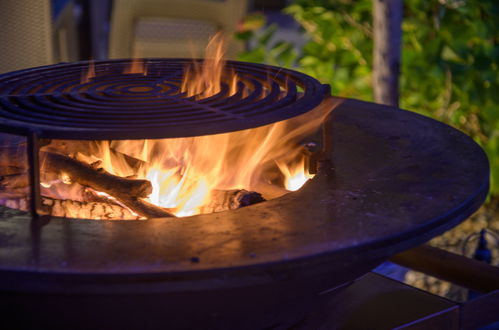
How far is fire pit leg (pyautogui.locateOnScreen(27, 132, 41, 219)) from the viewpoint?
4.10 ft

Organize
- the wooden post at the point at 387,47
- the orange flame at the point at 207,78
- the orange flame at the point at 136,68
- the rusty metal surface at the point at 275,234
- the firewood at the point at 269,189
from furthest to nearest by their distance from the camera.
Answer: the wooden post at the point at 387,47
the orange flame at the point at 136,68
the orange flame at the point at 207,78
the firewood at the point at 269,189
the rusty metal surface at the point at 275,234

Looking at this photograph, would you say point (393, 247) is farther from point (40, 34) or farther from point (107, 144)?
point (40, 34)

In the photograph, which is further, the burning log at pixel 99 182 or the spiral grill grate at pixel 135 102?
the burning log at pixel 99 182

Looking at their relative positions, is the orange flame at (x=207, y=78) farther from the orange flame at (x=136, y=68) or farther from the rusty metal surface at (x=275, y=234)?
the rusty metal surface at (x=275, y=234)

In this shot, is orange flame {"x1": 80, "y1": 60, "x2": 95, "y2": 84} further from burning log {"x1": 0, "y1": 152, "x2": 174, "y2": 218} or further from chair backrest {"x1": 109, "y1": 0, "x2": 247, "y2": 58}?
chair backrest {"x1": 109, "y1": 0, "x2": 247, "y2": 58}

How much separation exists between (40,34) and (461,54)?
7.12 feet

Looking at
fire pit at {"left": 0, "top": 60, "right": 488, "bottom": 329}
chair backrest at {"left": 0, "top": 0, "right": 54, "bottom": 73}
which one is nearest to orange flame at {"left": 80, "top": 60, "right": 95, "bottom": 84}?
fire pit at {"left": 0, "top": 60, "right": 488, "bottom": 329}

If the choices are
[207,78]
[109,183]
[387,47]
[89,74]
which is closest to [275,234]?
[109,183]

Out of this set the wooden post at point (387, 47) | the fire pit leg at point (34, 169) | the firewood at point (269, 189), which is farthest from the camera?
the wooden post at point (387, 47)

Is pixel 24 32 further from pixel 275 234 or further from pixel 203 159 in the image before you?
pixel 275 234

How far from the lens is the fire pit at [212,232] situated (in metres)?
1.12

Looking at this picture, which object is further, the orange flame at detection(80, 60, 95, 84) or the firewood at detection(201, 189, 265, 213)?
the orange flame at detection(80, 60, 95, 84)

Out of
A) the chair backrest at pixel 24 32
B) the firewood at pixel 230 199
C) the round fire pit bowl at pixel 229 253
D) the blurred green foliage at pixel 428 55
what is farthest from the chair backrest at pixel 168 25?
the round fire pit bowl at pixel 229 253

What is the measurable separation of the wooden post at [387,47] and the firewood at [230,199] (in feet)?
5.46
